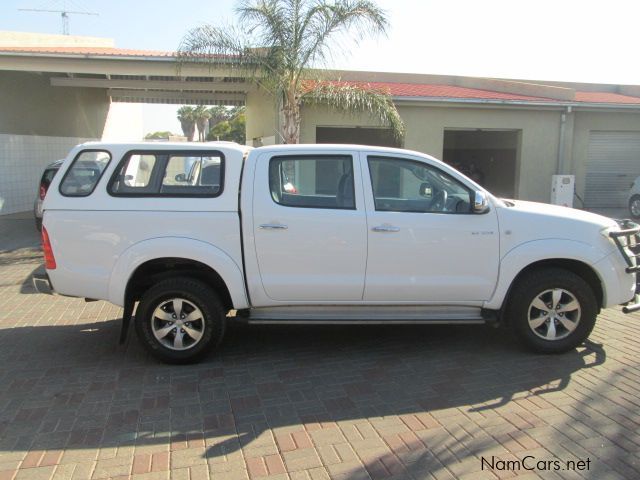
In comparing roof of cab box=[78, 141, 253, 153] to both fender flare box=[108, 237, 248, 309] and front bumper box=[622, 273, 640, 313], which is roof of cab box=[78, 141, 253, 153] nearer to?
fender flare box=[108, 237, 248, 309]

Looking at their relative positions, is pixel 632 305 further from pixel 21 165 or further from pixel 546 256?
pixel 21 165

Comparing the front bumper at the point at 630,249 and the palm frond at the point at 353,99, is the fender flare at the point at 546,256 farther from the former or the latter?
the palm frond at the point at 353,99

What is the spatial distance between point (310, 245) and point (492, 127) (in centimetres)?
1125

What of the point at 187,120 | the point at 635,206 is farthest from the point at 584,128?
the point at 187,120

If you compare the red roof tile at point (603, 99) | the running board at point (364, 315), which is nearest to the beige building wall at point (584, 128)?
the red roof tile at point (603, 99)

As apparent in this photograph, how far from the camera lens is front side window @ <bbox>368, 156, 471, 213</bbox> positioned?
15.4 ft

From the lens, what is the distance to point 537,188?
1487cm

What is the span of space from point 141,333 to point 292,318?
50.5 inches

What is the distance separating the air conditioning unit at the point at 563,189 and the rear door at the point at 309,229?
1095 centimetres

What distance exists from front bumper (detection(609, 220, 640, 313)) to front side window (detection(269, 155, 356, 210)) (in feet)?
7.58

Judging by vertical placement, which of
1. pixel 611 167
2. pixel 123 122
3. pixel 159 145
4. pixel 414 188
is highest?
pixel 123 122

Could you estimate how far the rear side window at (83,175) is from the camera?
4.61 m

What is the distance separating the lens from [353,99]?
38.5 feet

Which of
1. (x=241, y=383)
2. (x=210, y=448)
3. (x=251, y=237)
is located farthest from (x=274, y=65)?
(x=210, y=448)
